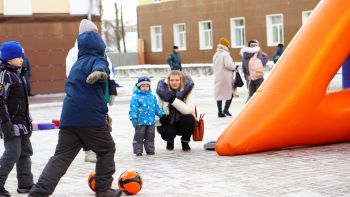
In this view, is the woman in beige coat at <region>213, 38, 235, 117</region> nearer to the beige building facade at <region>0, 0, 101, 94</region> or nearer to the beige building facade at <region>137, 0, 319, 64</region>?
the beige building facade at <region>0, 0, 101, 94</region>

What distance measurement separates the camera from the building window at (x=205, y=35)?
156 ft

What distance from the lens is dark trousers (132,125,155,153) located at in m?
10.8

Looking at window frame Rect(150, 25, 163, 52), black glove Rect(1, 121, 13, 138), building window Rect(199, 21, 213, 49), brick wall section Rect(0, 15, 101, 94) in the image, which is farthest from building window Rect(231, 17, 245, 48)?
black glove Rect(1, 121, 13, 138)

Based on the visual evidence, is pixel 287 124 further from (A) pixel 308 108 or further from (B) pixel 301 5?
(B) pixel 301 5

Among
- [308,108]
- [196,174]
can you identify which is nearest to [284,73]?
[308,108]

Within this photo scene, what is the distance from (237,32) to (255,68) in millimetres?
29855

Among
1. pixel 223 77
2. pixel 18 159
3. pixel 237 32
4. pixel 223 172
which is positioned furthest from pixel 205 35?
pixel 18 159

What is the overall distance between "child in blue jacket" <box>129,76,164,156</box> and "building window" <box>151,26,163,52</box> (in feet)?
136

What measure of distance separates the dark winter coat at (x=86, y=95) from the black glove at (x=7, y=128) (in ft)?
2.15

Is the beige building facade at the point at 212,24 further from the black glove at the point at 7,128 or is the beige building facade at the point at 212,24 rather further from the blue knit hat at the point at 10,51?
the black glove at the point at 7,128

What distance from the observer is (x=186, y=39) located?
49594 mm

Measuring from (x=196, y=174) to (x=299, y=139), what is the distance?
81.0 inches

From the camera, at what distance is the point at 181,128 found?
11016mm

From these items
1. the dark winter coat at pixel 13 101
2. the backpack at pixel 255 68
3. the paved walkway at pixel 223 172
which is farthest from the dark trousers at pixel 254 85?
the dark winter coat at pixel 13 101
